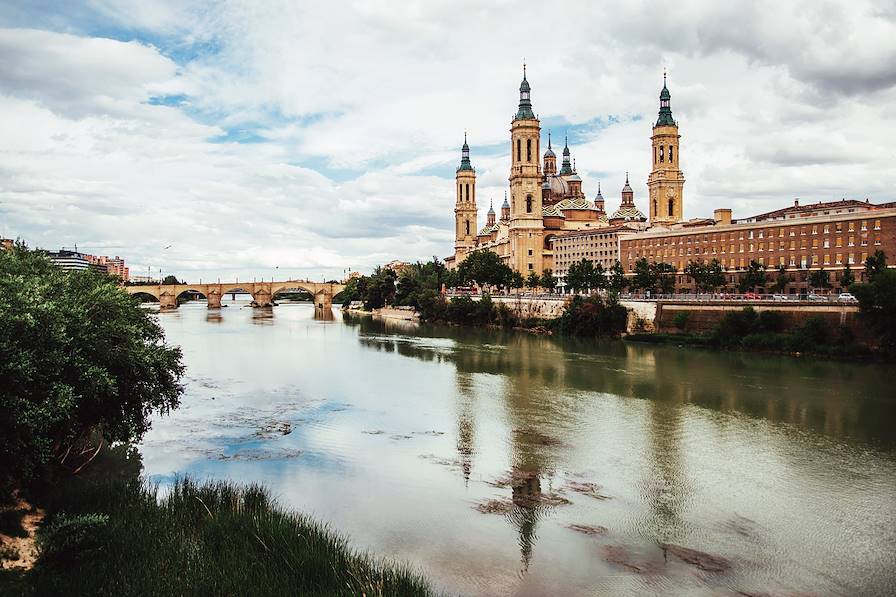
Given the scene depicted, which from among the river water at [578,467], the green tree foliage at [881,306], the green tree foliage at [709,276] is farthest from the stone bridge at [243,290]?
the green tree foliage at [881,306]

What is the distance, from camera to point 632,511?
649 inches

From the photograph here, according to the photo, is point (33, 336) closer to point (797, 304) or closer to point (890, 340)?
point (890, 340)

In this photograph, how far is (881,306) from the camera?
4153cm

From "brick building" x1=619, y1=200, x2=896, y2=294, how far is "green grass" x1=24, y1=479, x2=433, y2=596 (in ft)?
209

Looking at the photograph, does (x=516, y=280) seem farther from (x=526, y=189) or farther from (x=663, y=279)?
(x=663, y=279)

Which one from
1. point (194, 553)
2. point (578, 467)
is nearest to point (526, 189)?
point (578, 467)

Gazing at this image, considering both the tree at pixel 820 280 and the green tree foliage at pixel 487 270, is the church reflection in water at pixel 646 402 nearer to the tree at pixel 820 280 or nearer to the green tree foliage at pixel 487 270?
the tree at pixel 820 280

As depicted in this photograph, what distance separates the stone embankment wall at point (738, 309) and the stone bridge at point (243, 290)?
92.8 m

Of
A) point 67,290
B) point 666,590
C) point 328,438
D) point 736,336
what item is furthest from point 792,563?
point 736,336

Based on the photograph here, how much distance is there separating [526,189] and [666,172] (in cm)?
2099

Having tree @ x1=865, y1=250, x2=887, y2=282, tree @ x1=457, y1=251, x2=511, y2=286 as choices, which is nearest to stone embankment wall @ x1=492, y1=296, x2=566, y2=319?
tree @ x1=457, y1=251, x2=511, y2=286

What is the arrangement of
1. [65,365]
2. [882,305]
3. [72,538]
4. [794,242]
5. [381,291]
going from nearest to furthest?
[72,538], [65,365], [882,305], [794,242], [381,291]

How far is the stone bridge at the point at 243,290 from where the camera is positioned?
129200 millimetres

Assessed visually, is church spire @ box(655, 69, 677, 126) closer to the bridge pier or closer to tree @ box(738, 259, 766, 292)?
tree @ box(738, 259, 766, 292)
